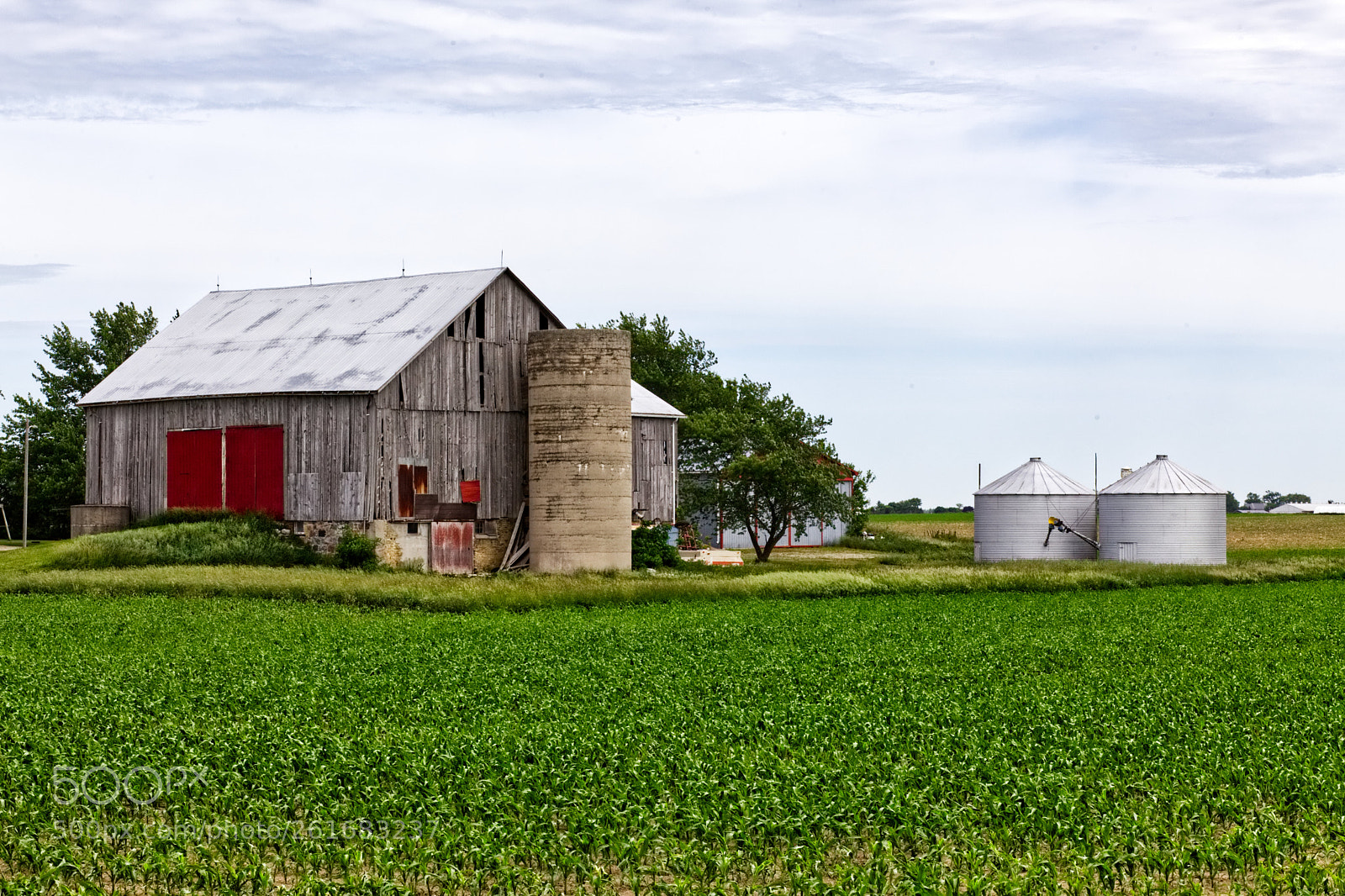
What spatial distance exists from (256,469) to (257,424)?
1.26 meters

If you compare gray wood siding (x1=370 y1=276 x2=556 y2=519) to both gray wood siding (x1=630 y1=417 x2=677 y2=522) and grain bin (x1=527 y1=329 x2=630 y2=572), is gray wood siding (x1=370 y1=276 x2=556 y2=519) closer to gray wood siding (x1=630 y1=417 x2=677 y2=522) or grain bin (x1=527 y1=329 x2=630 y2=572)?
grain bin (x1=527 y1=329 x2=630 y2=572)

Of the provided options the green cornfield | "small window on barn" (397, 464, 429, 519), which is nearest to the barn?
"small window on barn" (397, 464, 429, 519)

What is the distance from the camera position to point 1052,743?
535 inches

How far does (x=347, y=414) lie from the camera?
3869 cm

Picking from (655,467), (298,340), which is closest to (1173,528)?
(655,467)

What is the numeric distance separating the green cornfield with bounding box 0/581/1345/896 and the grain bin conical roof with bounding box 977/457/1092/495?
87.5ft

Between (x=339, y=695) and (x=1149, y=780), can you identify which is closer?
(x=1149, y=780)

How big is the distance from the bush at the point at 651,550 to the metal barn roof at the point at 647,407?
4453 mm

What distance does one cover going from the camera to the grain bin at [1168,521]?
46469mm

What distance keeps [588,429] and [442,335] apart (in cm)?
493

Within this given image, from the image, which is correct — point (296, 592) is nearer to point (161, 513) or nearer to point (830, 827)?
point (161, 513)

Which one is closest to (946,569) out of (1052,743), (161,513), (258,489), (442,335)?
(442,335)

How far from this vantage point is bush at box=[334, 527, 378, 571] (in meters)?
37.8

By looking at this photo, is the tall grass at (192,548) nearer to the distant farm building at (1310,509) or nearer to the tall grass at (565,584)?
the tall grass at (565,584)
